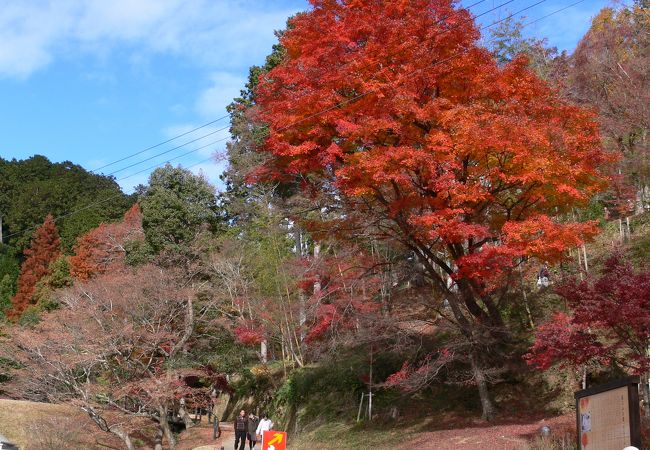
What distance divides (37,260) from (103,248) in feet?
43.7

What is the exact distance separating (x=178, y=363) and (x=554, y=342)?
1801 cm

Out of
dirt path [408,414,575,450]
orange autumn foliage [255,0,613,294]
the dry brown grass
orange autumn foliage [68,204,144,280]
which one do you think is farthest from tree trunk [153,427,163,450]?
→ orange autumn foliage [68,204,144,280]

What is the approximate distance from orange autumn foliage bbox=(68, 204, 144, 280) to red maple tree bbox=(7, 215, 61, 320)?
20.3 ft

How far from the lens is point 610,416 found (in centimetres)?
831

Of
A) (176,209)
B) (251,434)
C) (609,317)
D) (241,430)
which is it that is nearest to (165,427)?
(251,434)

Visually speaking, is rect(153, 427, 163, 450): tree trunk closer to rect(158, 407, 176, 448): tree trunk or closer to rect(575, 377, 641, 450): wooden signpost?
rect(158, 407, 176, 448): tree trunk

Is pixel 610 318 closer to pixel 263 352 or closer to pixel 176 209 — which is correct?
pixel 263 352

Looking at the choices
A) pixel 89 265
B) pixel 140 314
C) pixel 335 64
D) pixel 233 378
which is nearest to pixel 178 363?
pixel 140 314

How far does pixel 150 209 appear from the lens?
34.5m

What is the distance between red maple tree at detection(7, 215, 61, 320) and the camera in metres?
52.0

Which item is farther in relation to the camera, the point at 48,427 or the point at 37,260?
the point at 37,260

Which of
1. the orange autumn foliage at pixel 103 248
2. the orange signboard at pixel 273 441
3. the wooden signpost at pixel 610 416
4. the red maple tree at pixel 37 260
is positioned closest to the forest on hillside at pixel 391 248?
the wooden signpost at pixel 610 416

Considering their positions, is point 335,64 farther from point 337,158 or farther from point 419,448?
point 419,448

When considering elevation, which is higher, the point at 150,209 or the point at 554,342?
the point at 150,209
